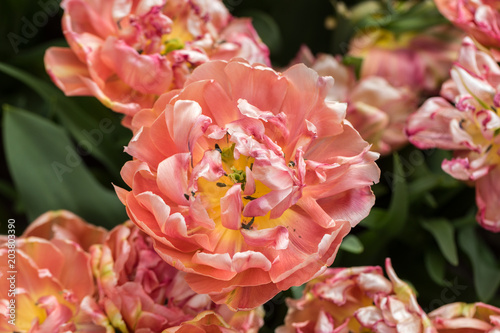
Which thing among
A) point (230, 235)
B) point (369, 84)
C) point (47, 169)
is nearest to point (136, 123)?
point (230, 235)

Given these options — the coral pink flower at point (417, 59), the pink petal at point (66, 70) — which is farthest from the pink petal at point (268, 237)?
the coral pink flower at point (417, 59)

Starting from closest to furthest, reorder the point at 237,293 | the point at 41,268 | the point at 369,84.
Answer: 1. the point at 237,293
2. the point at 41,268
3. the point at 369,84

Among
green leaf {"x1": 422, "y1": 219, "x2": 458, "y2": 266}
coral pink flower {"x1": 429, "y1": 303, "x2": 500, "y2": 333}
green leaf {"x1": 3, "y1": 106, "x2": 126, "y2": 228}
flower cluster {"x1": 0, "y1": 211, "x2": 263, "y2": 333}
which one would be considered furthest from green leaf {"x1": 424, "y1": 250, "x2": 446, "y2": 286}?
green leaf {"x1": 3, "y1": 106, "x2": 126, "y2": 228}

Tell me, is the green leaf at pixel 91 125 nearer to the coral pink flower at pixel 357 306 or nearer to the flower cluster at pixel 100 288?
the flower cluster at pixel 100 288

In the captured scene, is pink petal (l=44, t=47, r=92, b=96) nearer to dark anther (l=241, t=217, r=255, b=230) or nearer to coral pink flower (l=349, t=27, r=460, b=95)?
dark anther (l=241, t=217, r=255, b=230)

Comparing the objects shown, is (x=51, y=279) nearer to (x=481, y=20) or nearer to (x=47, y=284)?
(x=47, y=284)

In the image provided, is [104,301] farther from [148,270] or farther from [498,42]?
[498,42]

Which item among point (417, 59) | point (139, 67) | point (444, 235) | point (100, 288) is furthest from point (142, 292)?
point (417, 59)
